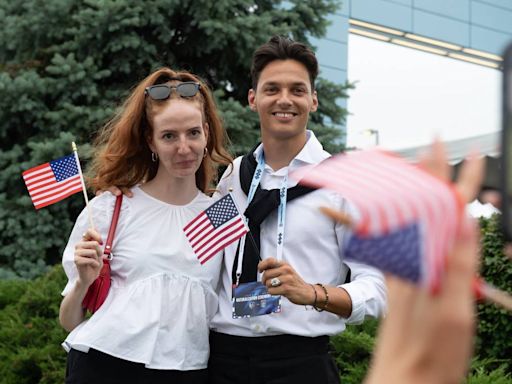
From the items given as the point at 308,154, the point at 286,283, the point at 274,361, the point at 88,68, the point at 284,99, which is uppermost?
the point at 88,68

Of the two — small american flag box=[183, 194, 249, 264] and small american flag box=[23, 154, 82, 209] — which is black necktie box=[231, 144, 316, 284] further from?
small american flag box=[23, 154, 82, 209]

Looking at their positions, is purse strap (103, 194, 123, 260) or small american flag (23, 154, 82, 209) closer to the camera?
purse strap (103, 194, 123, 260)

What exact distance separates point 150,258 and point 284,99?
34.4 inches

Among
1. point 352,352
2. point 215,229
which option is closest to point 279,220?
point 215,229

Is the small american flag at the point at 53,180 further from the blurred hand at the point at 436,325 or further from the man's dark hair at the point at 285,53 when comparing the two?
the blurred hand at the point at 436,325

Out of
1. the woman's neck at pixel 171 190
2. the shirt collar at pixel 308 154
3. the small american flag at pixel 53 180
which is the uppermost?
the shirt collar at pixel 308 154

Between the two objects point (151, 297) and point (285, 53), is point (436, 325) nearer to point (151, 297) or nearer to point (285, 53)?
point (151, 297)

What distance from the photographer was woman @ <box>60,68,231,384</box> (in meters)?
3.15

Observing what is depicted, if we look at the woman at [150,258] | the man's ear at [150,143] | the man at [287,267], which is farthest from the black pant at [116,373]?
the man's ear at [150,143]

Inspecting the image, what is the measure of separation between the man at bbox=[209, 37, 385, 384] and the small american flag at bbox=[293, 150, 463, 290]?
6.46 ft

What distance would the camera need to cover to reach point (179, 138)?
3.33m

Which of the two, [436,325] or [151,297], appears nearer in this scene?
[436,325]

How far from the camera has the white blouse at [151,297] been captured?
10.3ft

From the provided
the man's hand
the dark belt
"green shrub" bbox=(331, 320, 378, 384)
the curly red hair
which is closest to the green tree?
"green shrub" bbox=(331, 320, 378, 384)
